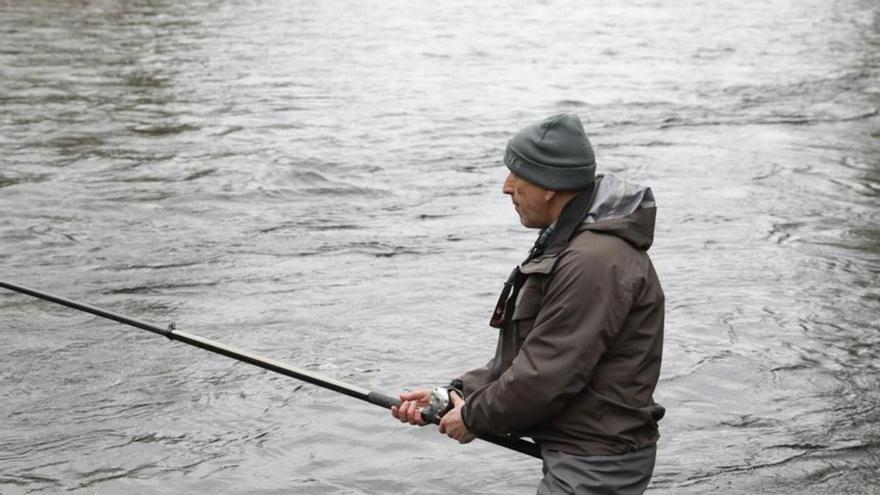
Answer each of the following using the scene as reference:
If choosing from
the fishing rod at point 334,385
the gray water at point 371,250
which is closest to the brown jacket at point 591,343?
the fishing rod at point 334,385

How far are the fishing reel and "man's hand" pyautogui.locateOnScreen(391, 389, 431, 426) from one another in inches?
1.0

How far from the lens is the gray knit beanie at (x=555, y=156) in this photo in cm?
348

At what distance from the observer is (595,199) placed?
3514mm

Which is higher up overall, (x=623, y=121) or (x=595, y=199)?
(x=595, y=199)

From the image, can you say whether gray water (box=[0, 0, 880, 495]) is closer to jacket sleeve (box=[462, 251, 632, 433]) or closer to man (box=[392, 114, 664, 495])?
man (box=[392, 114, 664, 495])

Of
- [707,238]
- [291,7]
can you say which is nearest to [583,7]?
[291,7]

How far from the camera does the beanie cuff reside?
3484mm

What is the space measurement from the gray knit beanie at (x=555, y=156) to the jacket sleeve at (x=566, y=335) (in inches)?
8.6

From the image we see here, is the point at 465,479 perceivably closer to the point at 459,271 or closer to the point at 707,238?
the point at 459,271

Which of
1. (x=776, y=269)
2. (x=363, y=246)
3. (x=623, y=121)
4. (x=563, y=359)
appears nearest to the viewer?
(x=563, y=359)

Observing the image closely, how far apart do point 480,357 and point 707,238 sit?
326 centimetres

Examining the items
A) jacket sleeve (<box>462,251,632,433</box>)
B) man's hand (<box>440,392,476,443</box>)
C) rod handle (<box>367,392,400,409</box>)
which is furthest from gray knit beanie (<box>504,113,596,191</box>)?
rod handle (<box>367,392,400,409</box>)

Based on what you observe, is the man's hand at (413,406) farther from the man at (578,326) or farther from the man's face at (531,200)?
the man's face at (531,200)

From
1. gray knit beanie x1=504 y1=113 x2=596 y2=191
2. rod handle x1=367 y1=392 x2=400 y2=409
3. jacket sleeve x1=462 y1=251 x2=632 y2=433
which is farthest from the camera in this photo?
rod handle x1=367 y1=392 x2=400 y2=409
